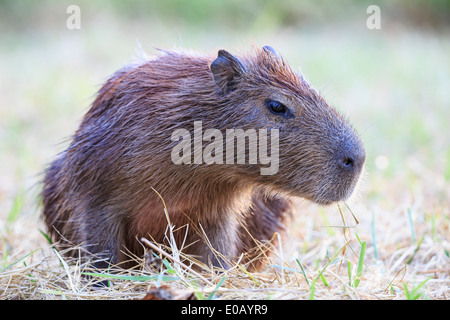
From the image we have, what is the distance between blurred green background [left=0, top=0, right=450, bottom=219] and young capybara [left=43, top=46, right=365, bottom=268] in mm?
494

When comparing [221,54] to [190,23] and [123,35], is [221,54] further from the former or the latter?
[190,23]

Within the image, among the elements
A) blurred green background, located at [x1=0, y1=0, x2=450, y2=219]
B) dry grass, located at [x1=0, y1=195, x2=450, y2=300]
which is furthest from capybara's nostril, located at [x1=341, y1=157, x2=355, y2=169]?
blurred green background, located at [x1=0, y1=0, x2=450, y2=219]

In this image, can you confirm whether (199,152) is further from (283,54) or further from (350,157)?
(283,54)

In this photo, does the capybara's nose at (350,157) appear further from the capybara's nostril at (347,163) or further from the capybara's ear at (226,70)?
the capybara's ear at (226,70)

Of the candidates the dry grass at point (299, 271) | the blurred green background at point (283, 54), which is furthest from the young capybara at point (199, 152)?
the blurred green background at point (283, 54)

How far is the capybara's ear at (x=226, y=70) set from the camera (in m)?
3.14

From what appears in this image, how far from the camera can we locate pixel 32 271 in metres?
3.26

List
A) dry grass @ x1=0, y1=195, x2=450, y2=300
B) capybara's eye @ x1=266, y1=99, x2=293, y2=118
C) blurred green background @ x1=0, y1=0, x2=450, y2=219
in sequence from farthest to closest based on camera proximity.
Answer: blurred green background @ x1=0, y1=0, x2=450, y2=219 → capybara's eye @ x1=266, y1=99, x2=293, y2=118 → dry grass @ x1=0, y1=195, x2=450, y2=300

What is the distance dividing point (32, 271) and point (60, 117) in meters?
5.12

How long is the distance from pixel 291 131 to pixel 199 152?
0.53m

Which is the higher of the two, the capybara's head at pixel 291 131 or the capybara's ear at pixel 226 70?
the capybara's ear at pixel 226 70

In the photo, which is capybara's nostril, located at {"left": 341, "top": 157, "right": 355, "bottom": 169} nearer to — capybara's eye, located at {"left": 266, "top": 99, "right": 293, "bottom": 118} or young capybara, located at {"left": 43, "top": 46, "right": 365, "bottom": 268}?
young capybara, located at {"left": 43, "top": 46, "right": 365, "bottom": 268}

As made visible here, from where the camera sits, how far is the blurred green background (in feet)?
20.0

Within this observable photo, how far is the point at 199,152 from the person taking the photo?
3115mm
